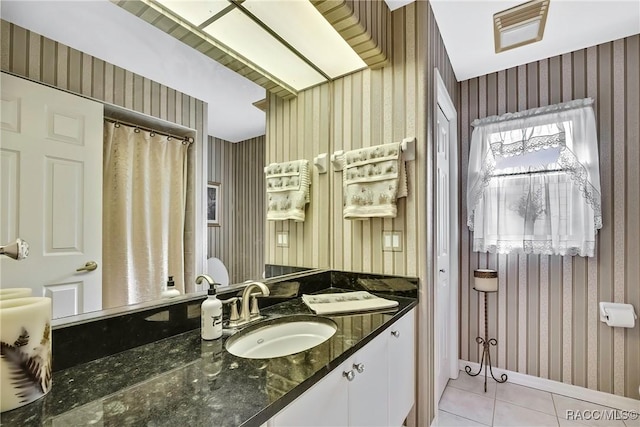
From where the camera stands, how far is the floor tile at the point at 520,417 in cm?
189

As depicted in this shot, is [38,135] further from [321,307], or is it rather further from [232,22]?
[321,307]

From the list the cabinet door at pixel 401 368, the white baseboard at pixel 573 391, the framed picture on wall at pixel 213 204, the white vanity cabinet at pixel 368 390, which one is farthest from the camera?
the white baseboard at pixel 573 391

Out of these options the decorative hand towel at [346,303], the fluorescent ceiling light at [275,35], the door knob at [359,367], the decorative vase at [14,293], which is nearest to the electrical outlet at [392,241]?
the decorative hand towel at [346,303]

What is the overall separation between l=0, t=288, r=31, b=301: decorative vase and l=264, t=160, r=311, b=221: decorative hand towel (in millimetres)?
1037

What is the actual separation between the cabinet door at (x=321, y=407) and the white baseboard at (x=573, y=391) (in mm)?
2077

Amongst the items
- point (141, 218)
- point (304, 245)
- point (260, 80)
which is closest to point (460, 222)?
point (304, 245)

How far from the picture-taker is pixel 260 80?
5.23 feet

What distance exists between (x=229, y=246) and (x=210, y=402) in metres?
0.75

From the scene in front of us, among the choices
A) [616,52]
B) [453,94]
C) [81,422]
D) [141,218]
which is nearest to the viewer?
[81,422]

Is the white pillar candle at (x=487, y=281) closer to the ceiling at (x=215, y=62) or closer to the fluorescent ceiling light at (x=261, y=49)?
the ceiling at (x=215, y=62)

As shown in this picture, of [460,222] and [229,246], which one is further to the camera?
[460,222]

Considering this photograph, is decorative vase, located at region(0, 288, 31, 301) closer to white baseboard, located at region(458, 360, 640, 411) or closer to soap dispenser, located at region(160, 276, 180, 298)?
soap dispenser, located at region(160, 276, 180, 298)

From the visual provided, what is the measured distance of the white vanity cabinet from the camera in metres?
0.83

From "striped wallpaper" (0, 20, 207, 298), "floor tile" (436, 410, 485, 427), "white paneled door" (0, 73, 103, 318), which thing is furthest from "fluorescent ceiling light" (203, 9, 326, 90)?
"floor tile" (436, 410, 485, 427)
